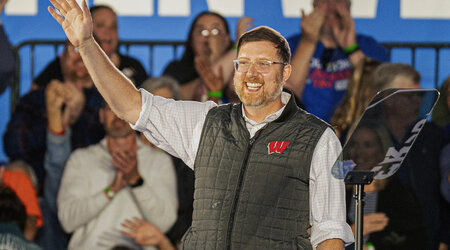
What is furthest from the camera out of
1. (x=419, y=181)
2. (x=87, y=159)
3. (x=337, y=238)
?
(x=87, y=159)

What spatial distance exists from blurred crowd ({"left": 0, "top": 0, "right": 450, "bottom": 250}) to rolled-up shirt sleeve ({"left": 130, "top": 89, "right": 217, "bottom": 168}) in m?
2.34

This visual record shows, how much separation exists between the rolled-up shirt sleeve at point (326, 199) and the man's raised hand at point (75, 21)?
3.30 ft

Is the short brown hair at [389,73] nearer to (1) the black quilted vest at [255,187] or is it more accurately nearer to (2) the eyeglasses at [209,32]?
(2) the eyeglasses at [209,32]

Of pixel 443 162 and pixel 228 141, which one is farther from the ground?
pixel 228 141

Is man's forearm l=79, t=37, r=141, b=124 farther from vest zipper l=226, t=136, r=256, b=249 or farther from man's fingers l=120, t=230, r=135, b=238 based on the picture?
man's fingers l=120, t=230, r=135, b=238

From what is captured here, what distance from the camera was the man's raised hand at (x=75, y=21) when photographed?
3115 millimetres

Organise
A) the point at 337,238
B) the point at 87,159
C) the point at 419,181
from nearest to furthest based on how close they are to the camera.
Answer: the point at 337,238 → the point at 419,181 → the point at 87,159

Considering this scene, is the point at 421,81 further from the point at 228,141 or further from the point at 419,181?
the point at 228,141

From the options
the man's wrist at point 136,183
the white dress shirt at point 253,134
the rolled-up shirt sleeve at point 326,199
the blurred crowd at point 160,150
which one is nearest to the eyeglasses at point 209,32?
the blurred crowd at point 160,150

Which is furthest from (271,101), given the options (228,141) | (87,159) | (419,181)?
(87,159)

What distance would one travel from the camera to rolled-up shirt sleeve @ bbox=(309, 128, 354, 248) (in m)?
3.09

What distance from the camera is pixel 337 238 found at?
10.1 ft

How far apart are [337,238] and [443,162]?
2.92 metres

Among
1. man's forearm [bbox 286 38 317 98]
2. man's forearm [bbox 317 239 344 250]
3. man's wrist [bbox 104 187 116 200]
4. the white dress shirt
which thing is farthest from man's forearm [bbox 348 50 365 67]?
man's forearm [bbox 317 239 344 250]
